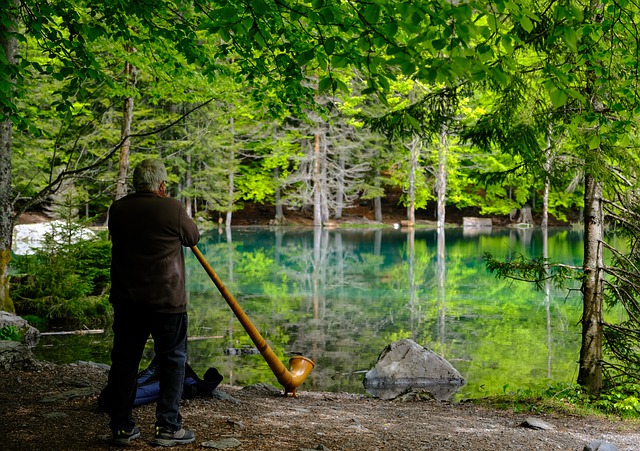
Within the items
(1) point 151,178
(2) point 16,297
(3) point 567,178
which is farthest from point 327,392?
(2) point 16,297

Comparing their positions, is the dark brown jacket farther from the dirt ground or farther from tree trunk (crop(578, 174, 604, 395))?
tree trunk (crop(578, 174, 604, 395))

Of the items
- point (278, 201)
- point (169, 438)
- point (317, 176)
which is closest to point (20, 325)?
point (169, 438)

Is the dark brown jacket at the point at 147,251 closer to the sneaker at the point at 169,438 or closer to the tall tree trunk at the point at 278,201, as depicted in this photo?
the sneaker at the point at 169,438

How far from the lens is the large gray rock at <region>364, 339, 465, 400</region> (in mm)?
8010

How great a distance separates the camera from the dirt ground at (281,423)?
13.0 ft

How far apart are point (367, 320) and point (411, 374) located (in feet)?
12.7

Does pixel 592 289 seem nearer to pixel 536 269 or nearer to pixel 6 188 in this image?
pixel 536 269

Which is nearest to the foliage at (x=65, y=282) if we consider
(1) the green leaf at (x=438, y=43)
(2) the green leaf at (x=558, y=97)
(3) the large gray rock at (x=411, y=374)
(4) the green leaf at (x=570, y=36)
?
(3) the large gray rock at (x=411, y=374)

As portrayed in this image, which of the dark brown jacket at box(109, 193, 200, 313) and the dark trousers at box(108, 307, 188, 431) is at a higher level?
the dark brown jacket at box(109, 193, 200, 313)

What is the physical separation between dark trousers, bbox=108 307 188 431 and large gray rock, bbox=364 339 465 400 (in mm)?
4422

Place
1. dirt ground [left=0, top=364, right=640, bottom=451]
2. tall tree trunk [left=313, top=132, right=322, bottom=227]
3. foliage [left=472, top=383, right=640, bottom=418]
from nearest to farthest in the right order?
dirt ground [left=0, top=364, right=640, bottom=451]
foliage [left=472, top=383, right=640, bottom=418]
tall tree trunk [left=313, top=132, right=322, bottom=227]

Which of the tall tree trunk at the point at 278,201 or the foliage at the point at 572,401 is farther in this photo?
the tall tree trunk at the point at 278,201

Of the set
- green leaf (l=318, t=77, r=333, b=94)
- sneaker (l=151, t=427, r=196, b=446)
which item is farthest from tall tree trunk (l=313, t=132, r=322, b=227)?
green leaf (l=318, t=77, r=333, b=94)

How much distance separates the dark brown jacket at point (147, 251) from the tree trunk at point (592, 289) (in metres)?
5.10
